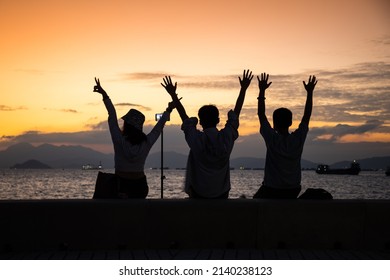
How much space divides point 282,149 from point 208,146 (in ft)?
→ 3.49

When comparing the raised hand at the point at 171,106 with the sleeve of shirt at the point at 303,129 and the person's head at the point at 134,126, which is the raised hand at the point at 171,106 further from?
the sleeve of shirt at the point at 303,129

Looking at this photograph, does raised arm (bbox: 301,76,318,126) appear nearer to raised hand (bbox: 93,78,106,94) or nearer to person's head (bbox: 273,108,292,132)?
person's head (bbox: 273,108,292,132)

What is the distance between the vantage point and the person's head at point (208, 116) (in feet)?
30.5

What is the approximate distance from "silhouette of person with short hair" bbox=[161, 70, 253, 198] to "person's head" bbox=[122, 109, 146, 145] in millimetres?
552

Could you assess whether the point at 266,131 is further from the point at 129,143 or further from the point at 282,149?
the point at 129,143

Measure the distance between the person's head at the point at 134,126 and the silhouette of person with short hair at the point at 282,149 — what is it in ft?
5.52

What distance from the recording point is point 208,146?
9305 mm

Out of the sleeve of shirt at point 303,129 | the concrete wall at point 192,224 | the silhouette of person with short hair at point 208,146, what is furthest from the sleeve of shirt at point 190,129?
the sleeve of shirt at point 303,129

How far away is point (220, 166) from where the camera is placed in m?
9.47

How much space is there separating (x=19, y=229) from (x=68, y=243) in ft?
2.30
